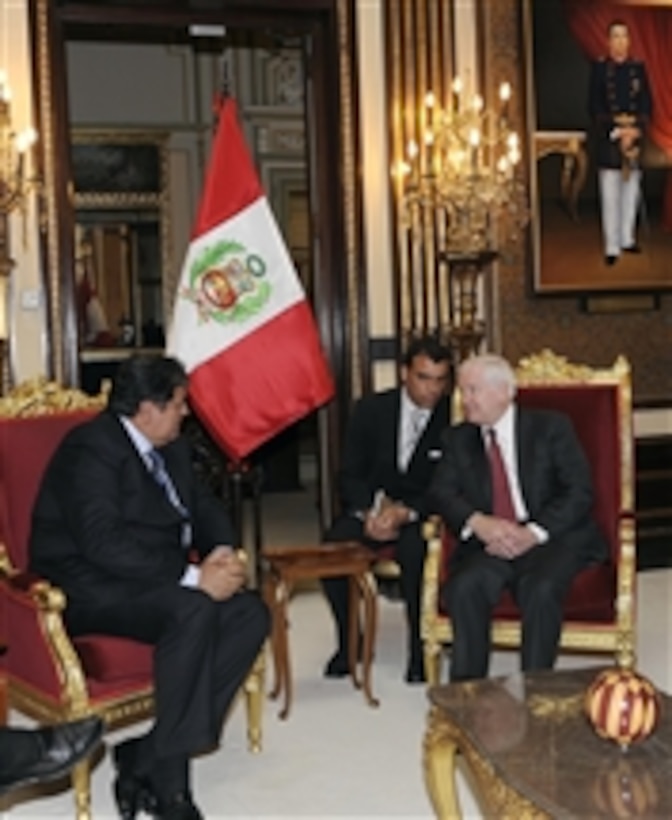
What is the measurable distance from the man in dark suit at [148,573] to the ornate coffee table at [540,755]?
688 mm

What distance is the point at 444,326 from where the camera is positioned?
20.0 ft

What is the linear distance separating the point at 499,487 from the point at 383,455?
0.78m

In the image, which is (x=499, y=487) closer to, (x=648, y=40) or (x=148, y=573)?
(x=148, y=573)

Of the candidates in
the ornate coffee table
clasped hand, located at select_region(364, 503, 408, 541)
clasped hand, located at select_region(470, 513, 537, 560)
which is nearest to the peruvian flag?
clasped hand, located at select_region(364, 503, 408, 541)

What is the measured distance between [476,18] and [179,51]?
13.0 feet

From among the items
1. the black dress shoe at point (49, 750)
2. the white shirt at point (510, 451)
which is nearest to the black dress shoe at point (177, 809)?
the black dress shoe at point (49, 750)

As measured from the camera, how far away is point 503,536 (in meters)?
3.96

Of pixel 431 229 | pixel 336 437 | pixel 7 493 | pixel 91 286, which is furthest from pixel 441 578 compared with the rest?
pixel 91 286

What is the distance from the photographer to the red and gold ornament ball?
247cm

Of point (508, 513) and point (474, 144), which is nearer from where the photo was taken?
point (508, 513)

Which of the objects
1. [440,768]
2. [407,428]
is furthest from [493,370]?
[440,768]

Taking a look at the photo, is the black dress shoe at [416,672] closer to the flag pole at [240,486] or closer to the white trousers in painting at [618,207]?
the flag pole at [240,486]

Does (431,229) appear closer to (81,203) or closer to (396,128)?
(396,128)

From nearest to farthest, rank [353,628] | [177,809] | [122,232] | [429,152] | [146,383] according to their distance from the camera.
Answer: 1. [177,809]
2. [146,383]
3. [353,628]
4. [429,152]
5. [122,232]
